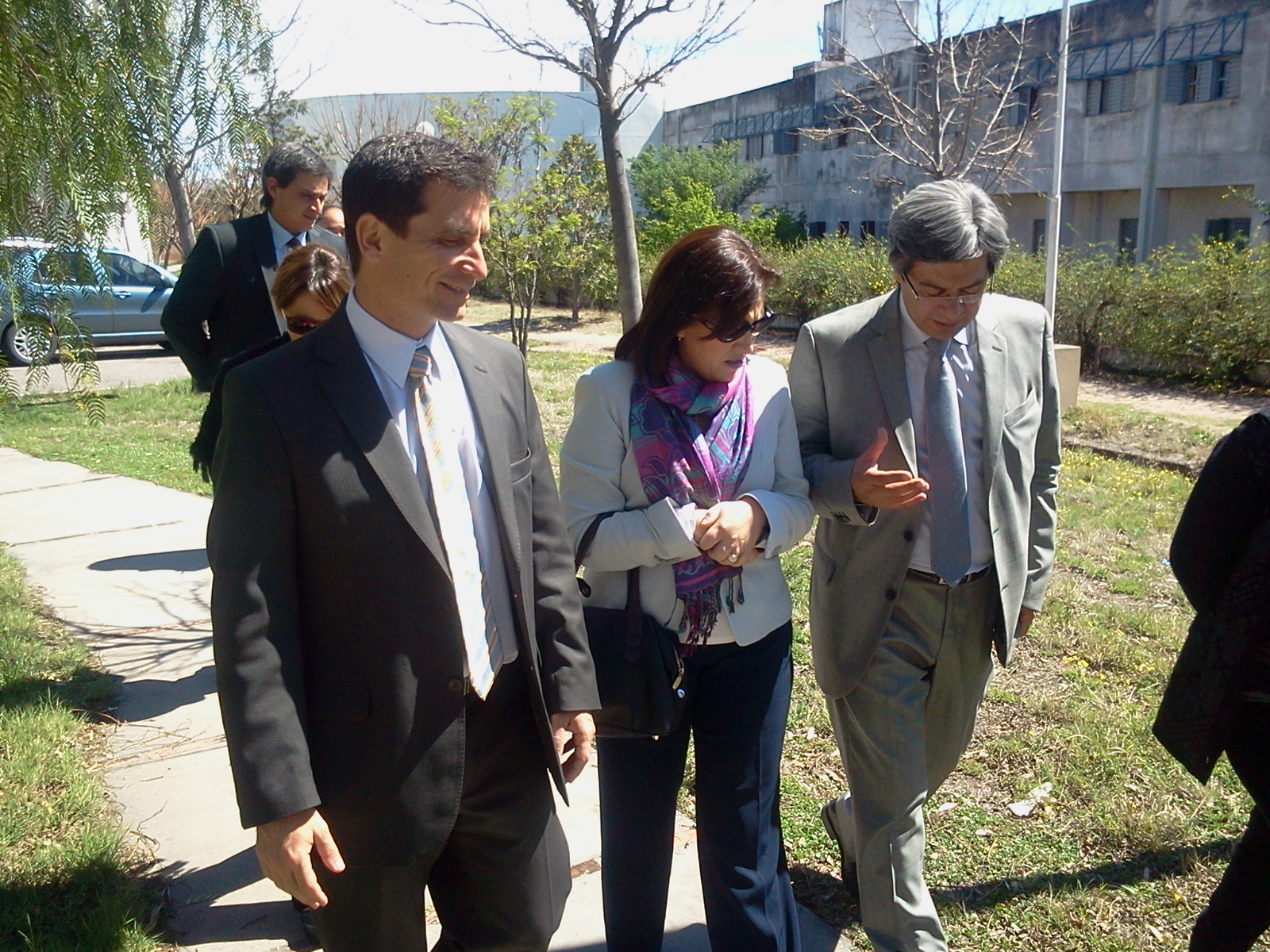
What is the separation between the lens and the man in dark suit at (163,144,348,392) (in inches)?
166

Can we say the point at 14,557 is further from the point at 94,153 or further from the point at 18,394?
the point at 94,153

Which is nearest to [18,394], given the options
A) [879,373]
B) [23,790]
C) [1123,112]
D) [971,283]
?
[23,790]

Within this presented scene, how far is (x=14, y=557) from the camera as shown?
662 centimetres

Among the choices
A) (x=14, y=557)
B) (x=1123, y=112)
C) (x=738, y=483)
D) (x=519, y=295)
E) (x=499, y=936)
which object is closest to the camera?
(x=499, y=936)

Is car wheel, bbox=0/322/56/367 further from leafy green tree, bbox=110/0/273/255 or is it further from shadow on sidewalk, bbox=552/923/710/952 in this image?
shadow on sidewalk, bbox=552/923/710/952

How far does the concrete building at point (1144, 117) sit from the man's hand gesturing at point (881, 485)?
19.3 meters

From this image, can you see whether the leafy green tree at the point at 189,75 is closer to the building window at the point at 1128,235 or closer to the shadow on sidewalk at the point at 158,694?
the shadow on sidewalk at the point at 158,694

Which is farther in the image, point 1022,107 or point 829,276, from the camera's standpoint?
point 1022,107

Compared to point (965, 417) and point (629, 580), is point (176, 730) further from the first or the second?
point (965, 417)

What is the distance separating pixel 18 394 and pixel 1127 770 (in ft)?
13.2

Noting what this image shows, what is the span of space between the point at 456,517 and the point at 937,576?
1.36m

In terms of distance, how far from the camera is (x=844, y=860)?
3.29 meters

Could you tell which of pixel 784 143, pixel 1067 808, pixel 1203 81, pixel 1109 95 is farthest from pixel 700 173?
pixel 1067 808

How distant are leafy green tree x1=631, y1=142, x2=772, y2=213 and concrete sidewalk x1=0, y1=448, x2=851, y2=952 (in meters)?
28.2
